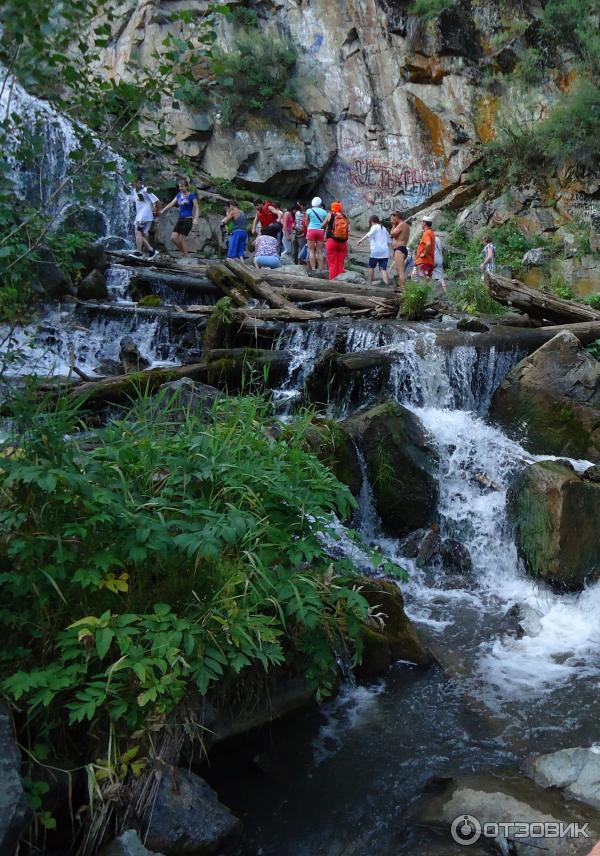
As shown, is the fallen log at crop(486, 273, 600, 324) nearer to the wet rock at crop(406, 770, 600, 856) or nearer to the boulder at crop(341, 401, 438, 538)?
the boulder at crop(341, 401, 438, 538)

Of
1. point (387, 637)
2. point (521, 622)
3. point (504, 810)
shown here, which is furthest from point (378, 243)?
point (504, 810)

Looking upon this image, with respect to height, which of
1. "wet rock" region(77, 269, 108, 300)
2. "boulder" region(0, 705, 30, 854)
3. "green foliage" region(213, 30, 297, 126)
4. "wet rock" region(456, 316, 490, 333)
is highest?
"green foliage" region(213, 30, 297, 126)

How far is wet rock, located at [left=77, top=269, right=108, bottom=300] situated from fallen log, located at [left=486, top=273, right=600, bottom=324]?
21.7 feet

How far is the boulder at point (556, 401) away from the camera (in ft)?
27.6

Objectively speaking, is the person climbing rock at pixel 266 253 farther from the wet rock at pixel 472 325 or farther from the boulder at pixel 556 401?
the boulder at pixel 556 401

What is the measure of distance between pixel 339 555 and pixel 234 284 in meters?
6.79

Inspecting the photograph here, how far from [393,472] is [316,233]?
29.9 ft

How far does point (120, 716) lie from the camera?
3.12 meters

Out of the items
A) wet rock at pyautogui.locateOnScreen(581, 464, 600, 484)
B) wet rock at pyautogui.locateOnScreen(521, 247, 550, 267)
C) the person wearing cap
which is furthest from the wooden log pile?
wet rock at pyautogui.locateOnScreen(521, 247, 550, 267)

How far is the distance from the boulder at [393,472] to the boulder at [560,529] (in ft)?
3.35

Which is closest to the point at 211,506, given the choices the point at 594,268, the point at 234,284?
the point at 234,284

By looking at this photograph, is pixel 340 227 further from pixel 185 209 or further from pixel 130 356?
pixel 130 356

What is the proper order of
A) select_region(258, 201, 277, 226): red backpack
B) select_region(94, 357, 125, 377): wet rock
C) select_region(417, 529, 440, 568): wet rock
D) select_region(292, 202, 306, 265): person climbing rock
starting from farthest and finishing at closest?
select_region(292, 202, 306, 265): person climbing rock, select_region(258, 201, 277, 226): red backpack, select_region(94, 357, 125, 377): wet rock, select_region(417, 529, 440, 568): wet rock

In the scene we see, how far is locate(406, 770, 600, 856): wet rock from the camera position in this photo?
3344mm
